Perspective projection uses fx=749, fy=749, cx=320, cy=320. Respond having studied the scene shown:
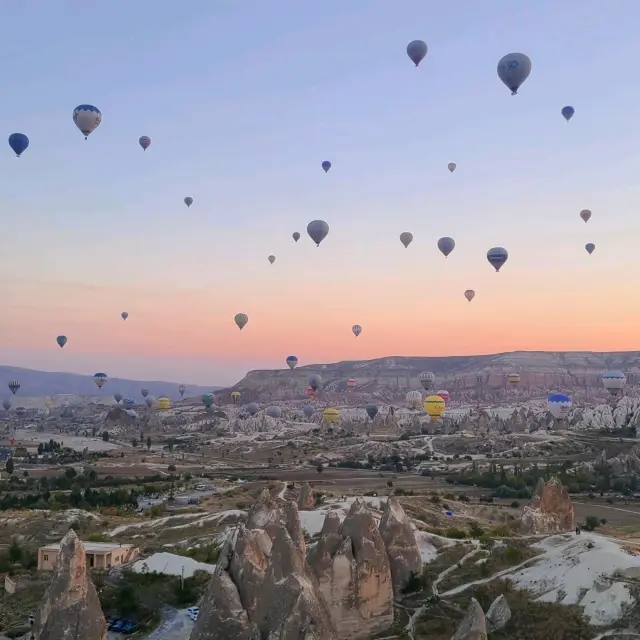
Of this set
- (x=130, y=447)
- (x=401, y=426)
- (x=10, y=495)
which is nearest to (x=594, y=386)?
(x=401, y=426)

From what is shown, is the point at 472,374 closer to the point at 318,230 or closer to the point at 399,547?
the point at 318,230

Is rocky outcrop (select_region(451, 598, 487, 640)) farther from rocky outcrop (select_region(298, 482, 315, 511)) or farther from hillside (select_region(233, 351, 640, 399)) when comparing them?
hillside (select_region(233, 351, 640, 399))

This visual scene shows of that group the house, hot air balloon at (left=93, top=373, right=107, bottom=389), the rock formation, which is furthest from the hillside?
the rock formation

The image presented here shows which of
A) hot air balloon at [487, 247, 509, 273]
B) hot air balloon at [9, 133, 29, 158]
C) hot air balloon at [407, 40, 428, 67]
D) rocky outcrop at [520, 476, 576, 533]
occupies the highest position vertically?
hot air balloon at [407, 40, 428, 67]

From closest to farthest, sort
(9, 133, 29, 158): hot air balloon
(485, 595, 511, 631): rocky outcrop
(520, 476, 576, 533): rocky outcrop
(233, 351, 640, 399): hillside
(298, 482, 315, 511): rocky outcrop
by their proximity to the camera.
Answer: (485, 595, 511, 631): rocky outcrop → (520, 476, 576, 533): rocky outcrop → (298, 482, 315, 511): rocky outcrop → (9, 133, 29, 158): hot air balloon → (233, 351, 640, 399): hillside

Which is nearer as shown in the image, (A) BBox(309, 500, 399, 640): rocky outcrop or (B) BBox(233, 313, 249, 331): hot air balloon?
(A) BBox(309, 500, 399, 640): rocky outcrop

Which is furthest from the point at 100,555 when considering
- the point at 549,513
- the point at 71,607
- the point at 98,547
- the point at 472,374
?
the point at 472,374

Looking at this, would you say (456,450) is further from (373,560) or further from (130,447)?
(373,560)
